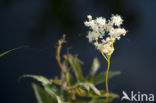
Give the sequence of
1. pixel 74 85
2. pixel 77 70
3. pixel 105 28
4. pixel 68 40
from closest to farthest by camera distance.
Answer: pixel 105 28 → pixel 74 85 → pixel 77 70 → pixel 68 40

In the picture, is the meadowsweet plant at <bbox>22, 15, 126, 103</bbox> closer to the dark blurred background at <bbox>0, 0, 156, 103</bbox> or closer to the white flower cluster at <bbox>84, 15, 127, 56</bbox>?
the white flower cluster at <bbox>84, 15, 127, 56</bbox>

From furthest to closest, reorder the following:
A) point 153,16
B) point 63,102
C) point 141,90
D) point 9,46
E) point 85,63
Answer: point 153,16
point 9,46
point 85,63
point 141,90
point 63,102

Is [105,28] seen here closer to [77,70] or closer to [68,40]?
[77,70]

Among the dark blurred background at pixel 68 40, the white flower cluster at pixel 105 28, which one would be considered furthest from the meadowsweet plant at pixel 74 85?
the dark blurred background at pixel 68 40

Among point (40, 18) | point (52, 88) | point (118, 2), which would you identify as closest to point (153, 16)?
point (118, 2)

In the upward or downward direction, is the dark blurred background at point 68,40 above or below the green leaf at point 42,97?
above

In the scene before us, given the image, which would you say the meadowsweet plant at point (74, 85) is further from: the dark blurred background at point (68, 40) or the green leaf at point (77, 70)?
the dark blurred background at point (68, 40)

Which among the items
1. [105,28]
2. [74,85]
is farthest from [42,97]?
[105,28]

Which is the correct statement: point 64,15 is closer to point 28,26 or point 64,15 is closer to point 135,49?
point 28,26
